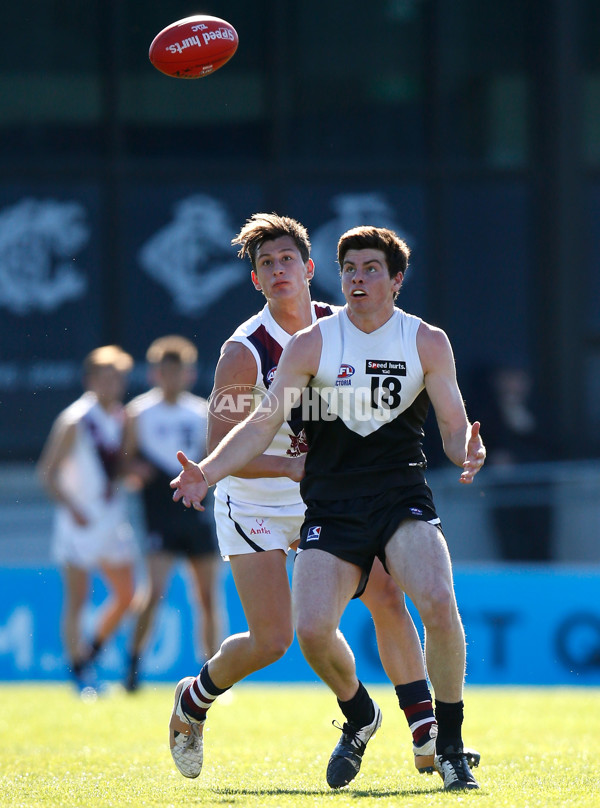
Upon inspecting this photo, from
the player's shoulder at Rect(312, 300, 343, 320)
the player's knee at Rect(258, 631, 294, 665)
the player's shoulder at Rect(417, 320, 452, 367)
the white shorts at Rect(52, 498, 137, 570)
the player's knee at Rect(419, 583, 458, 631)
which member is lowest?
the white shorts at Rect(52, 498, 137, 570)

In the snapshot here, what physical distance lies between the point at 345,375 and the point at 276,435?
2.25ft

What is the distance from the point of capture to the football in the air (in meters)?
6.86

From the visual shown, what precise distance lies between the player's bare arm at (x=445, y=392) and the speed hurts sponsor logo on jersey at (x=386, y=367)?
0.09m

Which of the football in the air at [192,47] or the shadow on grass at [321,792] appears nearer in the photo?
the shadow on grass at [321,792]

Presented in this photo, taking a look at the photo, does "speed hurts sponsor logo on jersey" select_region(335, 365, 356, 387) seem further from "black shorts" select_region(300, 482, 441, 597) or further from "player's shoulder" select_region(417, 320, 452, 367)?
"black shorts" select_region(300, 482, 441, 597)

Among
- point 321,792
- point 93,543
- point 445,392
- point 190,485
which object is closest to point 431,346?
point 445,392

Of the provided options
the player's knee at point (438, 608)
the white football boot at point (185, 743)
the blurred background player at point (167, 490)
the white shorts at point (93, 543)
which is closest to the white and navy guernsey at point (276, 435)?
the white football boot at point (185, 743)

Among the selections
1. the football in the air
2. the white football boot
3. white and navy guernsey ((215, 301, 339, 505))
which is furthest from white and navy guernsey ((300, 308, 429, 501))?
the football in the air

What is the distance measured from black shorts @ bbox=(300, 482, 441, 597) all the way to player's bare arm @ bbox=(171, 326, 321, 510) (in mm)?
392

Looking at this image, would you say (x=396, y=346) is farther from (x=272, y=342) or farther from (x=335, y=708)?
(x=335, y=708)

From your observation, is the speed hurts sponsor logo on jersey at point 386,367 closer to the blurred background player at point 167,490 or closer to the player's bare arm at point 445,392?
the player's bare arm at point 445,392

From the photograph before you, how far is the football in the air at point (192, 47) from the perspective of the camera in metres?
6.86

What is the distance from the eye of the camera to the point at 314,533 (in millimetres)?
5707

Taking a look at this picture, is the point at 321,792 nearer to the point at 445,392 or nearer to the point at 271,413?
the point at 271,413
